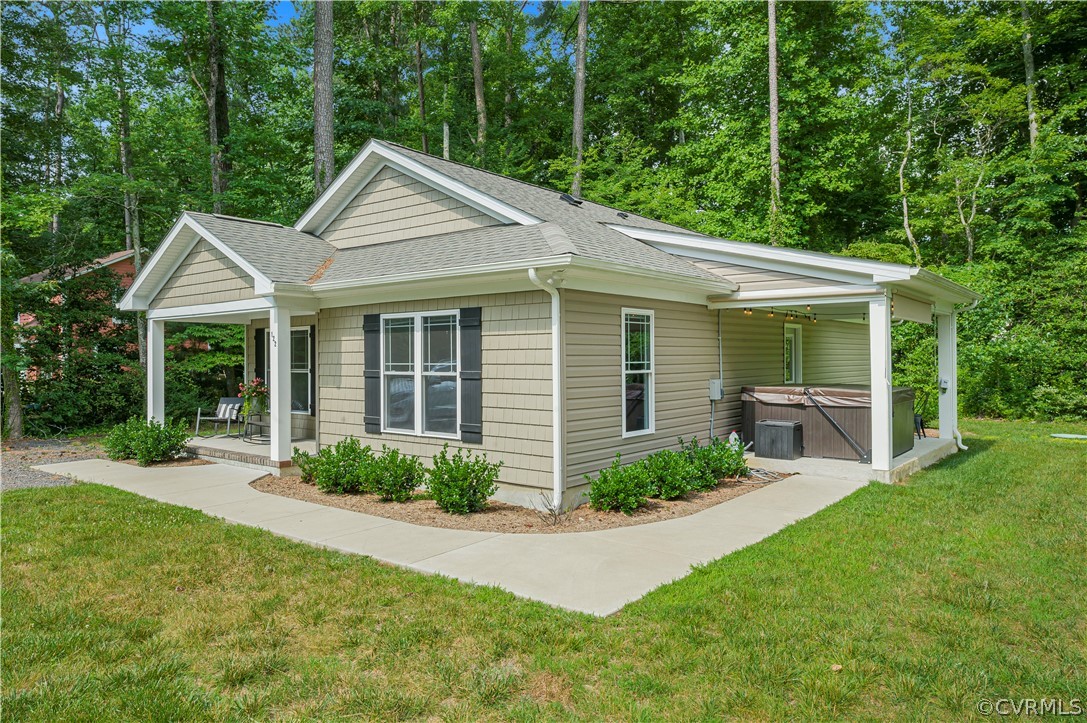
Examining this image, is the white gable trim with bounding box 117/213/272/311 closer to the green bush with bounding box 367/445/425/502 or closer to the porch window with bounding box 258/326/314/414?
the porch window with bounding box 258/326/314/414

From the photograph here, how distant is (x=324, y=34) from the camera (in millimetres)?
15055

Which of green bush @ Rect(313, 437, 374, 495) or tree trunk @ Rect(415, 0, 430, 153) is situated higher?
tree trunk @ Rect(415, 0, 430, 153)

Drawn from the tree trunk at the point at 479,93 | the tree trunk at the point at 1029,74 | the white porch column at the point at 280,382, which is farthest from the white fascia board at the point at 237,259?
the tree trunk at the point at 1029,74

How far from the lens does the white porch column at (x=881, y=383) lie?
816 cm


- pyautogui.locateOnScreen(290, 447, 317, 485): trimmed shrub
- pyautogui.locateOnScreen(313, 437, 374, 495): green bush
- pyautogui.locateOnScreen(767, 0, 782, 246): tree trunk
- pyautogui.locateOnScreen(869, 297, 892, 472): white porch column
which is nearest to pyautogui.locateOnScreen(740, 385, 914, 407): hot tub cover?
pyautogui.locateOnScreen(869, 297, 892, 472): white porch column

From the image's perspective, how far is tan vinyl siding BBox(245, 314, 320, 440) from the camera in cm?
1051

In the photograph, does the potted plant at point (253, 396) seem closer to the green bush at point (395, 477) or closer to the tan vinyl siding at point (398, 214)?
the tan vinyl siding at point (398, 214)

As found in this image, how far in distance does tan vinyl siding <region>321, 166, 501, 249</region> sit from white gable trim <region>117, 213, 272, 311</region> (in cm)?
191

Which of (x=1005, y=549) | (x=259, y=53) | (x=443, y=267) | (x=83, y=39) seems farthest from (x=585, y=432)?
(x=83, y=39)

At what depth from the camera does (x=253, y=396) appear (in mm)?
11344

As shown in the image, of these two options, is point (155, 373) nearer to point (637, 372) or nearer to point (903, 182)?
point (637, 372)

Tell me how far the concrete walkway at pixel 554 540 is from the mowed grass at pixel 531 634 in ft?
0.83

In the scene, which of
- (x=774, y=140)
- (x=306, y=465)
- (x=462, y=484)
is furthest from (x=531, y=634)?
(x=774, y=140)

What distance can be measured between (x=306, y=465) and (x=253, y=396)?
358cm
